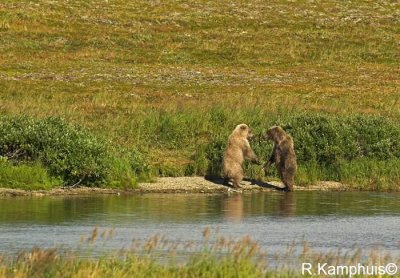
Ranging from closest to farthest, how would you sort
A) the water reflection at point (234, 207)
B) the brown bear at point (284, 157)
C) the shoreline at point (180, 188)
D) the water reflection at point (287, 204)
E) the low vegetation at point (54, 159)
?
the water reflection at point (234, 207) < the water reflection at point (287, 204) < the shoreline at point (180, 188) < the low vegetation at point (54, 159) < the brown bear at point (284, 157)

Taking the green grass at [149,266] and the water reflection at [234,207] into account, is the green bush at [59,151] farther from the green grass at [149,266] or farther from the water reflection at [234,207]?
the green grass at [149,266]

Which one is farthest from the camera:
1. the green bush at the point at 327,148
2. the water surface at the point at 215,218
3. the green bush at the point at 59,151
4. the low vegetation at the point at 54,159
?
the green bush at the point at 327,148

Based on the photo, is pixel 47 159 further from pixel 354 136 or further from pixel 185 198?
pixel 354 136

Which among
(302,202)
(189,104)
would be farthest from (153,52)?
(302,202)

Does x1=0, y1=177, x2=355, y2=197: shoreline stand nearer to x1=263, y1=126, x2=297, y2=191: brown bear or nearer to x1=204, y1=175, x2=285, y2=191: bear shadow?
x1=204, y1=175, x2=285, y2=191: bear shadow

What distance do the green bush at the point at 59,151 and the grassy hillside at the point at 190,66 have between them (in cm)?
257

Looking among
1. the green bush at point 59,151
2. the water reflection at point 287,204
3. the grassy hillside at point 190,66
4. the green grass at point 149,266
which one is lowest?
the grassy hillside at point 190,66

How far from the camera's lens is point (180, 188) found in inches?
1134

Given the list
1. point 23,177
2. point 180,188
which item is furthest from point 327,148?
point 23,177

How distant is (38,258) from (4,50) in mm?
52385

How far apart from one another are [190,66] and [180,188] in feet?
116

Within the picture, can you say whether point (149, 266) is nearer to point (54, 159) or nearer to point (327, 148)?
point (54, 159)

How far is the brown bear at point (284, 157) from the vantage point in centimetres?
2909

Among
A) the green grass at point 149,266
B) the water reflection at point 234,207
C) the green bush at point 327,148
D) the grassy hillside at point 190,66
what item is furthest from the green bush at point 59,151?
the green grass at point 149,266
